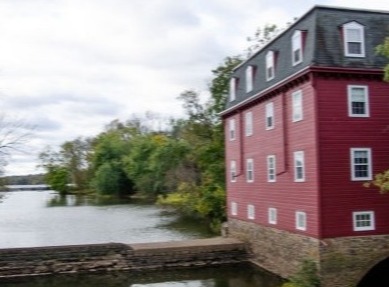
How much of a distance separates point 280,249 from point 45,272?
1145 cm

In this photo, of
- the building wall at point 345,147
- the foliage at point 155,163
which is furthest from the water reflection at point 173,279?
the foliage at point 155,163

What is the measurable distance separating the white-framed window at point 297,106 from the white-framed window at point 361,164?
101 inches

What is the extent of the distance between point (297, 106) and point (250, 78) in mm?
6494

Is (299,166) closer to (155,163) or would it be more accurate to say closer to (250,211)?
(250,211)

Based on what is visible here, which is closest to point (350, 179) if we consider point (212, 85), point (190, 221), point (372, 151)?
point (372, 151)

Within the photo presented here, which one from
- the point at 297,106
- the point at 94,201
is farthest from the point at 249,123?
the point at 94,201

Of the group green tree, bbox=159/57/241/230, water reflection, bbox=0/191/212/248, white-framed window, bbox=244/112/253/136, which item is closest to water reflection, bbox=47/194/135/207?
water reflection, bbox=0/191/212/248

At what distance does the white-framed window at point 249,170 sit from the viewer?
92.3ft

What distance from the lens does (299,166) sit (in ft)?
72.6

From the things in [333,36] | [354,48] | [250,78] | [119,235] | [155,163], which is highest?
[333,36]

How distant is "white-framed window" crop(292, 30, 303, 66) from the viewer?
21.9 m

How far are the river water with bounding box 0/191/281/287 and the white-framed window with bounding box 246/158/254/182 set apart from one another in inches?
183

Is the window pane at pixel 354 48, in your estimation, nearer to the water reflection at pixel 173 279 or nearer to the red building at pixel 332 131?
the red building at pixel 332 131

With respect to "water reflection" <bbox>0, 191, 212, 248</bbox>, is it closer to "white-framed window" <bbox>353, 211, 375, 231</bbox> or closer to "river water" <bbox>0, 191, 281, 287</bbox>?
"river water" <bbox>0, 191, 281, 287</bbox>
